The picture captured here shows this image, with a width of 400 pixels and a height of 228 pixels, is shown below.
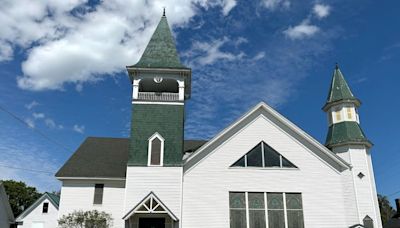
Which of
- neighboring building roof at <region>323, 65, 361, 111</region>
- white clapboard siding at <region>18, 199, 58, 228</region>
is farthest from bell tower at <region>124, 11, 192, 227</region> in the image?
white clapboard siding at <region>18, 199, 58, 228</region>

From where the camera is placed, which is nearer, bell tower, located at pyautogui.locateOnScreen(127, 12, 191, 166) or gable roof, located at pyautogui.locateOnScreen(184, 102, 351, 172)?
bell tower, located at pyautogui.locateOnScreen(127, 12, 191, 166)

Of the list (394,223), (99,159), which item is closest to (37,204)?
(99,159)

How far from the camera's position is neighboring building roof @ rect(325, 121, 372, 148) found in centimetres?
2241

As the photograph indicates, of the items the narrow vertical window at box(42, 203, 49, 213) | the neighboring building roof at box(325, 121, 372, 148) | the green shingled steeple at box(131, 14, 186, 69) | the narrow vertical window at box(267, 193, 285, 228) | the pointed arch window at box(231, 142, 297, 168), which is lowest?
the narrow vertical window at box(267, 193, 285, 228)

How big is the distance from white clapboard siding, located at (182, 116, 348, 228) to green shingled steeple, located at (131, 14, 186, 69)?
238 inches

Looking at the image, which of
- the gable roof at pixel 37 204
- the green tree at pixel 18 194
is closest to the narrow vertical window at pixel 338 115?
the gable roof at pixel 37 204

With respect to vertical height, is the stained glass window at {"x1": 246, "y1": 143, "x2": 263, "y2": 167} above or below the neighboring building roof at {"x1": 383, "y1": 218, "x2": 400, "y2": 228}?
above

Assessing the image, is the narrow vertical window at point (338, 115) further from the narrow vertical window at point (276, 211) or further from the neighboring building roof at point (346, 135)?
the narrow vertical window at point (276, 211)

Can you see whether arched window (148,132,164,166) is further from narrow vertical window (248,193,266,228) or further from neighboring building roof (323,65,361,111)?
neighboring building roof (323,65,361,111)

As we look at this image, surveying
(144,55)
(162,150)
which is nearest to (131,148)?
(162,150)

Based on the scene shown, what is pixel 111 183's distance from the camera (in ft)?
74.9

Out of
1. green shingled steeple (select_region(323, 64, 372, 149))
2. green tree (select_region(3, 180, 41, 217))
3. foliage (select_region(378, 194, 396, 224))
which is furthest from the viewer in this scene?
foliage (select_region(378, 194, 396, 224))

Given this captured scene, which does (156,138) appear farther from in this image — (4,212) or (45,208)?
(4,212)

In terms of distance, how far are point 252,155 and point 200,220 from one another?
4.75m
